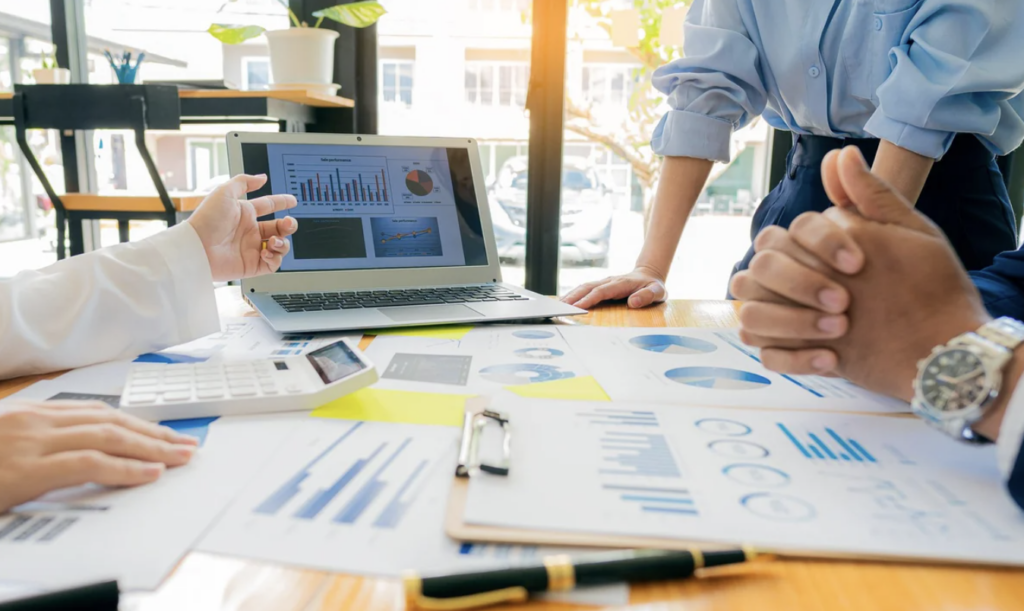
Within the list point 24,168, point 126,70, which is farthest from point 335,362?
point 24,168

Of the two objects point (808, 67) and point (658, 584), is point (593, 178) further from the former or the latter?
point (658, 584)

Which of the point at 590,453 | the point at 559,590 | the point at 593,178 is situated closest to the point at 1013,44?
the point at 590,453

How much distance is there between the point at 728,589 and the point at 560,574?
82mm

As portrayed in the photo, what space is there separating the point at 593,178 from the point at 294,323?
1623 mm

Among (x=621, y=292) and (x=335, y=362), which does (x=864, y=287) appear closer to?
(x=335, y=362)

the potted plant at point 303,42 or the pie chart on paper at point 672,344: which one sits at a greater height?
the potted plant at point 303,42

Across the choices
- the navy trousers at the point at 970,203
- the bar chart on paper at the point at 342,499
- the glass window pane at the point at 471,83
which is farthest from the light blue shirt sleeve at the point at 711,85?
the glass window pane at the point at 471,83

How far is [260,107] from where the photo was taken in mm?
1849

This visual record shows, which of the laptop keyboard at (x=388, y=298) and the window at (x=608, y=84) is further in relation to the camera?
the window at (x=608, y=84)

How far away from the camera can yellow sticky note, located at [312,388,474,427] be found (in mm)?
523

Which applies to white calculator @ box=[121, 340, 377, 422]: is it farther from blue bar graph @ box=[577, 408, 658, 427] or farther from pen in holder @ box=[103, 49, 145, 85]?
pen in holder @ box=[103, 49, 145, 85]

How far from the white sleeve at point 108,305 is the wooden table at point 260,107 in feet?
4.02

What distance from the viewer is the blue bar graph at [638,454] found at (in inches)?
16.8

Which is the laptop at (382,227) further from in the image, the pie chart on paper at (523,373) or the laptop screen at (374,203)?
the pie chart on paper at (523,373)
